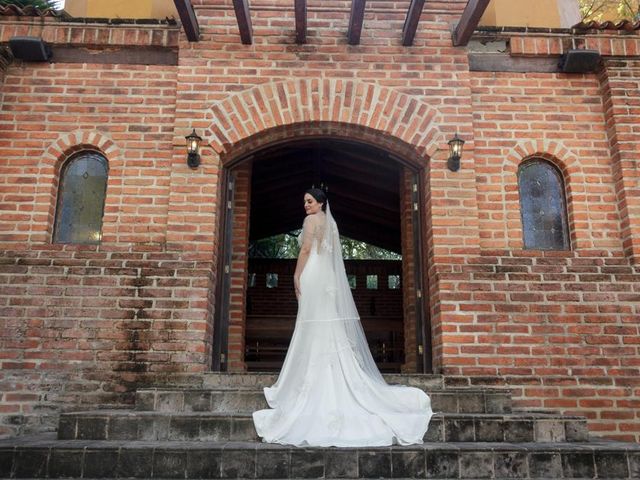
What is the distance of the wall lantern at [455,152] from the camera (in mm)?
5777

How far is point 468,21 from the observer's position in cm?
573

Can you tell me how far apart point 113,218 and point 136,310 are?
3.22ft

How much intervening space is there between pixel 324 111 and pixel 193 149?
1.39m

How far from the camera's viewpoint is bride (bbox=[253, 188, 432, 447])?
4062 millimetres

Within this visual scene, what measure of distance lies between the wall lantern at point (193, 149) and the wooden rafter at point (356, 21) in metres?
1.91

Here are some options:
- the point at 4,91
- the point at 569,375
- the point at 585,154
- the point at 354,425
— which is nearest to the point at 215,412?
the point at 354,425

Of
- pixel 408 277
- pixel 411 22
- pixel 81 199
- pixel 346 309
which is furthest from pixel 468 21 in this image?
pixel 81 199

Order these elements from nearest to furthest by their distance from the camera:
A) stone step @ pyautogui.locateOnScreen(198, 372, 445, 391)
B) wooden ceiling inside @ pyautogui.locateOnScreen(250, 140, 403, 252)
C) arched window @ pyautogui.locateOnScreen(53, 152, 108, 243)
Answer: stone step @ pyautogui.locateOnScreen(198, 372, 445, 391), arched window @ pyautogui.locateOnScreen(53, 152, 108, 243), wooden ceiling inside @ pyautogui.locateOnScreen(250, 140, 403, 252)

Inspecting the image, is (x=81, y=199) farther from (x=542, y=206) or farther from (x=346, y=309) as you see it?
(x=542, y=206)

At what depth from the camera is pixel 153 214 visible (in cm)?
579

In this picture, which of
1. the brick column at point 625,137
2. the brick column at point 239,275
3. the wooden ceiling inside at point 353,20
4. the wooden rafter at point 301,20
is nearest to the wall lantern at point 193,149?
the wooden ceiling inside at point 353,20

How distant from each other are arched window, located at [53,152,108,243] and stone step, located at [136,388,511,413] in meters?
1.90

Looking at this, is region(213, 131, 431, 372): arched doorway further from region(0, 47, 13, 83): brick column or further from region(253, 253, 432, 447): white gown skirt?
region(0, 47, 13, 83): brick column

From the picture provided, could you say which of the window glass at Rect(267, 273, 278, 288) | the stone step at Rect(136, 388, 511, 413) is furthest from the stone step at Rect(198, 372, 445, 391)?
the window glass at Rect(267, 273, 278, 288)
